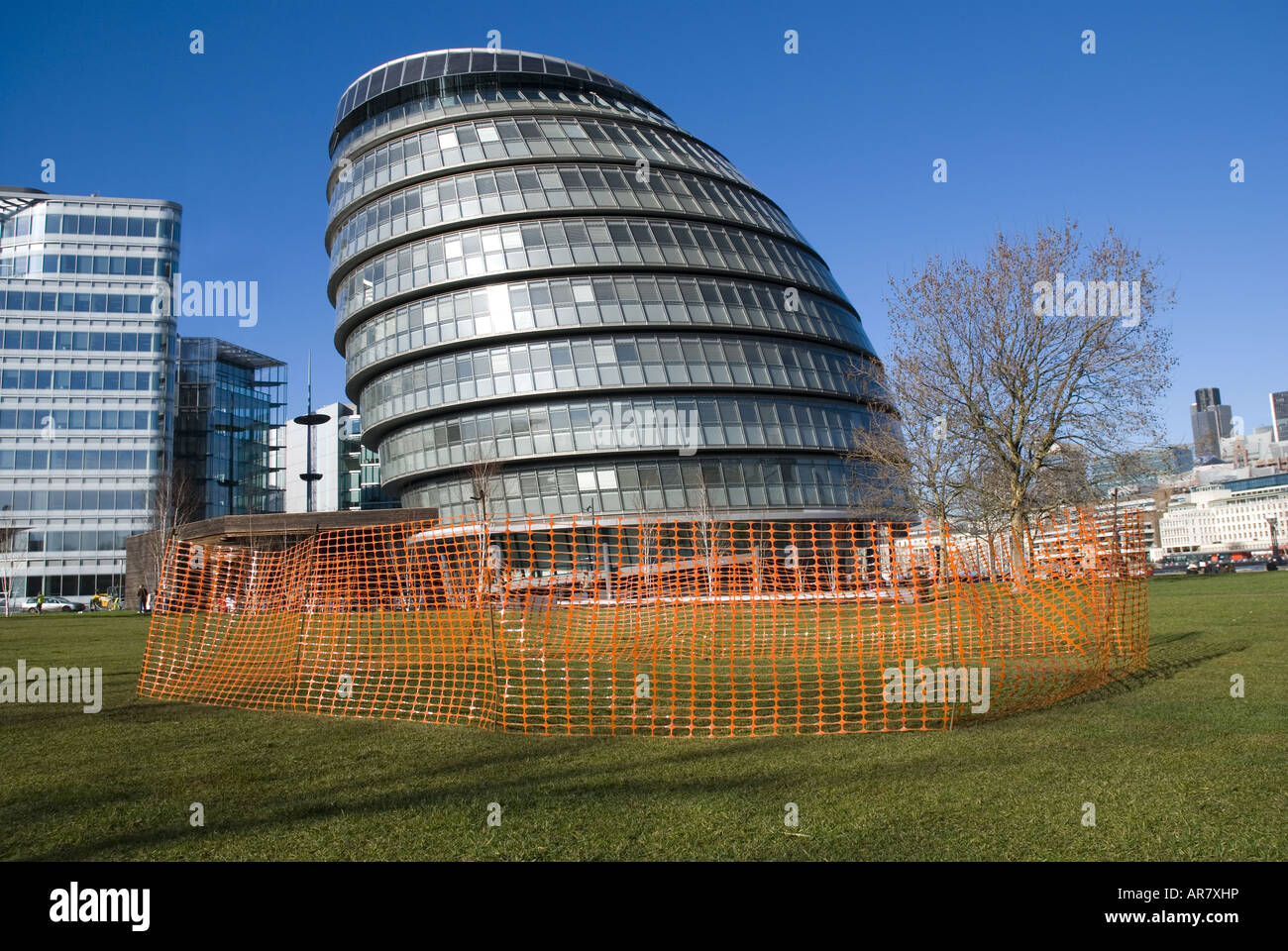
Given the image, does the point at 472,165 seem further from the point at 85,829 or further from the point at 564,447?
the point at 85,829

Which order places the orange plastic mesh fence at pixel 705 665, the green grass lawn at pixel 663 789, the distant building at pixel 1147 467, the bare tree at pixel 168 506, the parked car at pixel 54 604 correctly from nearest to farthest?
1. the green grass lawn at pixel 663 789
2. the orange plastic mesh fence at pixel 705 665
3. the distant building at pixel 1147 467
4. the bare tree at pixel 168 506
5. the parked car at pixel 54 604

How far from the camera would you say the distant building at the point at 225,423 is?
89.6m

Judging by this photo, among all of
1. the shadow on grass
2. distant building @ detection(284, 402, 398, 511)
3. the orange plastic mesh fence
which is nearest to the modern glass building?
the orange plastic mesh fence

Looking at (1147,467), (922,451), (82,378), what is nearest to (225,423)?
(82,378)

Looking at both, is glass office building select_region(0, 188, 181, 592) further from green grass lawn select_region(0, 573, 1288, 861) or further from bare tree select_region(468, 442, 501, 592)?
green grass lawn select_region(0, 573, 1288, 861)

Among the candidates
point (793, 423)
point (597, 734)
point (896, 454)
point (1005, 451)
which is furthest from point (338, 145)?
point (597, 734)

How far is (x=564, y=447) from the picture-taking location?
42.4 metres

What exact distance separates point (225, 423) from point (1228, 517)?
18743 centimetres

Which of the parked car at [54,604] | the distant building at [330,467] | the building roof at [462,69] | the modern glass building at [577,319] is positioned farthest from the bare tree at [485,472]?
the distant building at [330,467]

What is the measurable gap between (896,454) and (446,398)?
22.4 metres

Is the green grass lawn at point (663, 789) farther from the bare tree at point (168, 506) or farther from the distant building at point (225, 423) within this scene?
the distant building at point (225, 423)

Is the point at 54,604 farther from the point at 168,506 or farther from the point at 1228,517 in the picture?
the point at 1228,517

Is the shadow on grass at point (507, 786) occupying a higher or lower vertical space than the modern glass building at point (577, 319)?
lower

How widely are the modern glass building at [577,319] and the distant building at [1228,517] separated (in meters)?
152
